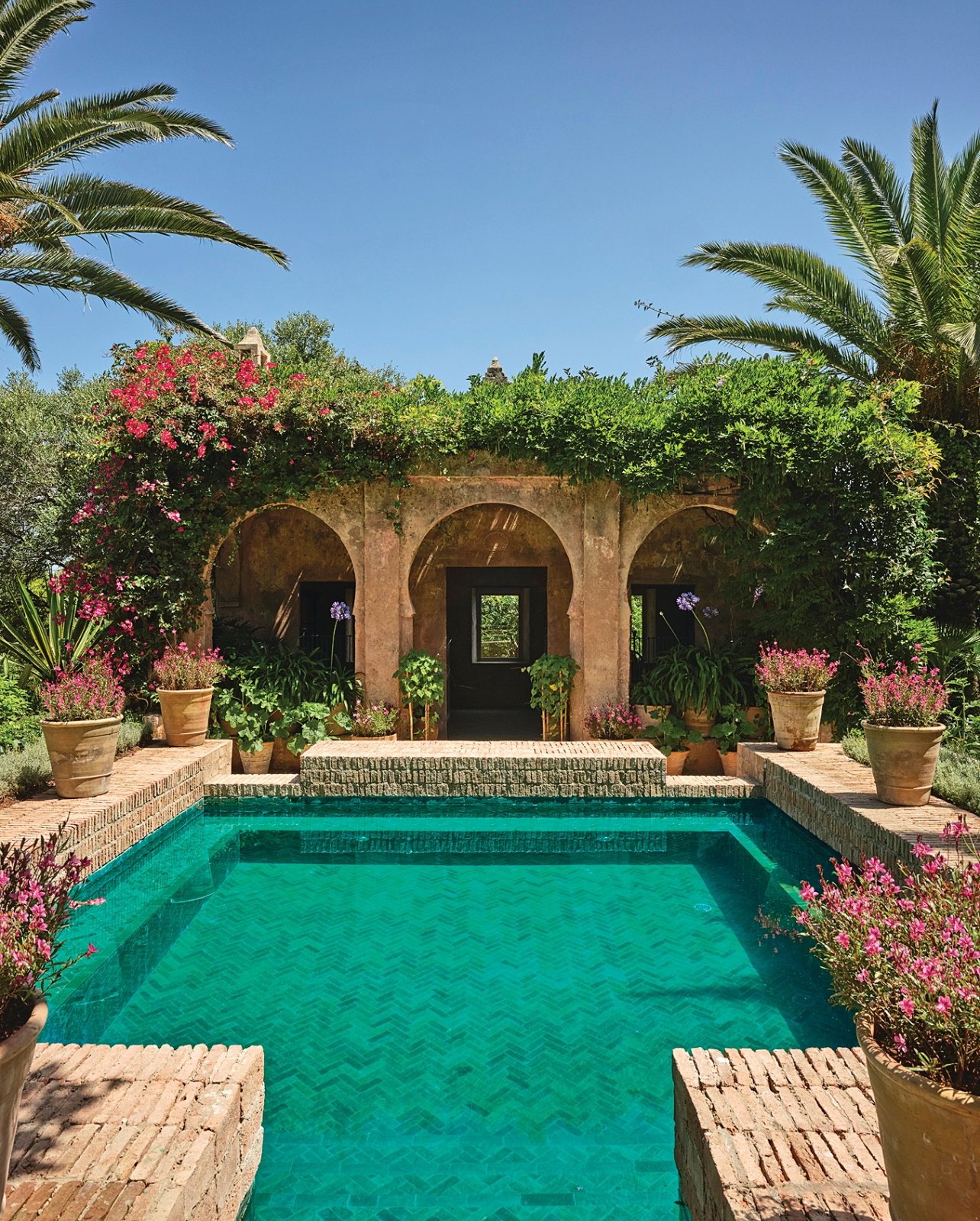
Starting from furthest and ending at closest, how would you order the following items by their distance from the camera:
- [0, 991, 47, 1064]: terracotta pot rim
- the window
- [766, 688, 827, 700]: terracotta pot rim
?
1. the window
2. [766, 688, 827, 700]: terracotta pot rim
3. [0, 991, 47, 1064]: terracotta pot rim

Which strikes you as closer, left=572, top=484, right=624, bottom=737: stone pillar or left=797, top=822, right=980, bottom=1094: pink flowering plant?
left=797, top=822, right=980, bottom=1094: pink flowering plant

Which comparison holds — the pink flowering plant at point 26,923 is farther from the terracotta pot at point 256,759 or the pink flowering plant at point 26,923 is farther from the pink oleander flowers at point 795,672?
the pink oleander flowers at point 795,672

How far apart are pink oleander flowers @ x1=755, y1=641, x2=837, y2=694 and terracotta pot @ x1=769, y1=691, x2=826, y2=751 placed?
0.09m

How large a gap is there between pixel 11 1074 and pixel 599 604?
8248 mm

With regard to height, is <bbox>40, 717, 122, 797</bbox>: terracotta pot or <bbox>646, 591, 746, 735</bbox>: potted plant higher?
<bbox>646, 591, 746, 735</bbox>: potted plant

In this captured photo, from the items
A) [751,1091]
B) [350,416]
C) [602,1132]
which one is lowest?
[602,1132]

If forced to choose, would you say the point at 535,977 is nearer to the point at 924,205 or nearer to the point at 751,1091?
the point at 751,1091

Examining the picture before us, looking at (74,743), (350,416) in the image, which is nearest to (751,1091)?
(74,743)

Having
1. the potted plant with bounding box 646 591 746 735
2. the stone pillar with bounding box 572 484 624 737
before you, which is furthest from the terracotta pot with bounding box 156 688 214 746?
the potted plant with bounding box 646 591 746 735

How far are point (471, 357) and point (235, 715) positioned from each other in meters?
7.00

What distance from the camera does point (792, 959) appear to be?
4609mm

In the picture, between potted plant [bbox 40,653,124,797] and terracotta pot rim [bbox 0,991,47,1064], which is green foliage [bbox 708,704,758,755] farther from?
terracotta pot rim [bbox 0,991,47,1064]

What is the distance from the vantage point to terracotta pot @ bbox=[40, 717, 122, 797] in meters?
6.47

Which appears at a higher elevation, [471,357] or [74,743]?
[471,357]
